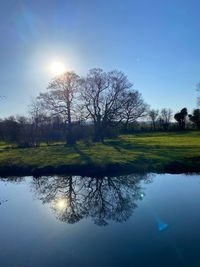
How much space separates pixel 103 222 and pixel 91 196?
20.5 ft

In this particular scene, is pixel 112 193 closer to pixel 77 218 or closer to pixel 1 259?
pixel 77 218

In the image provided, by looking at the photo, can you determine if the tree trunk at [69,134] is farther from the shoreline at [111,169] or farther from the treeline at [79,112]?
the shoreline at [111,169]

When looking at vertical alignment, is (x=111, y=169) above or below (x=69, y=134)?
below

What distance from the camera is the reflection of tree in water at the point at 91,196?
16.6 meters

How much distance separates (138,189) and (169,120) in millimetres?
86443

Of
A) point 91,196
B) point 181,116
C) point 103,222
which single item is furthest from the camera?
point 181,116

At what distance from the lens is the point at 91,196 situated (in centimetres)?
2133

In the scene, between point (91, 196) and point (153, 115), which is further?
point (153, 115)

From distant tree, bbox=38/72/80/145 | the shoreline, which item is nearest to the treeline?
distant tree, bbox=38/72/80/145

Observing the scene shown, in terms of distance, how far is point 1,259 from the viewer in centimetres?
1111

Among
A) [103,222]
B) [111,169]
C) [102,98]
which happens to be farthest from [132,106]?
[103,222]

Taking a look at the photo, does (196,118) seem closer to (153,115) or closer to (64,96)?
(153,115)

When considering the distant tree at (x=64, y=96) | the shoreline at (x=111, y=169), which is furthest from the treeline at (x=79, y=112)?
the shoreline at (x=111, y=169)

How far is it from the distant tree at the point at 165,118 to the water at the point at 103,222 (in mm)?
70256
